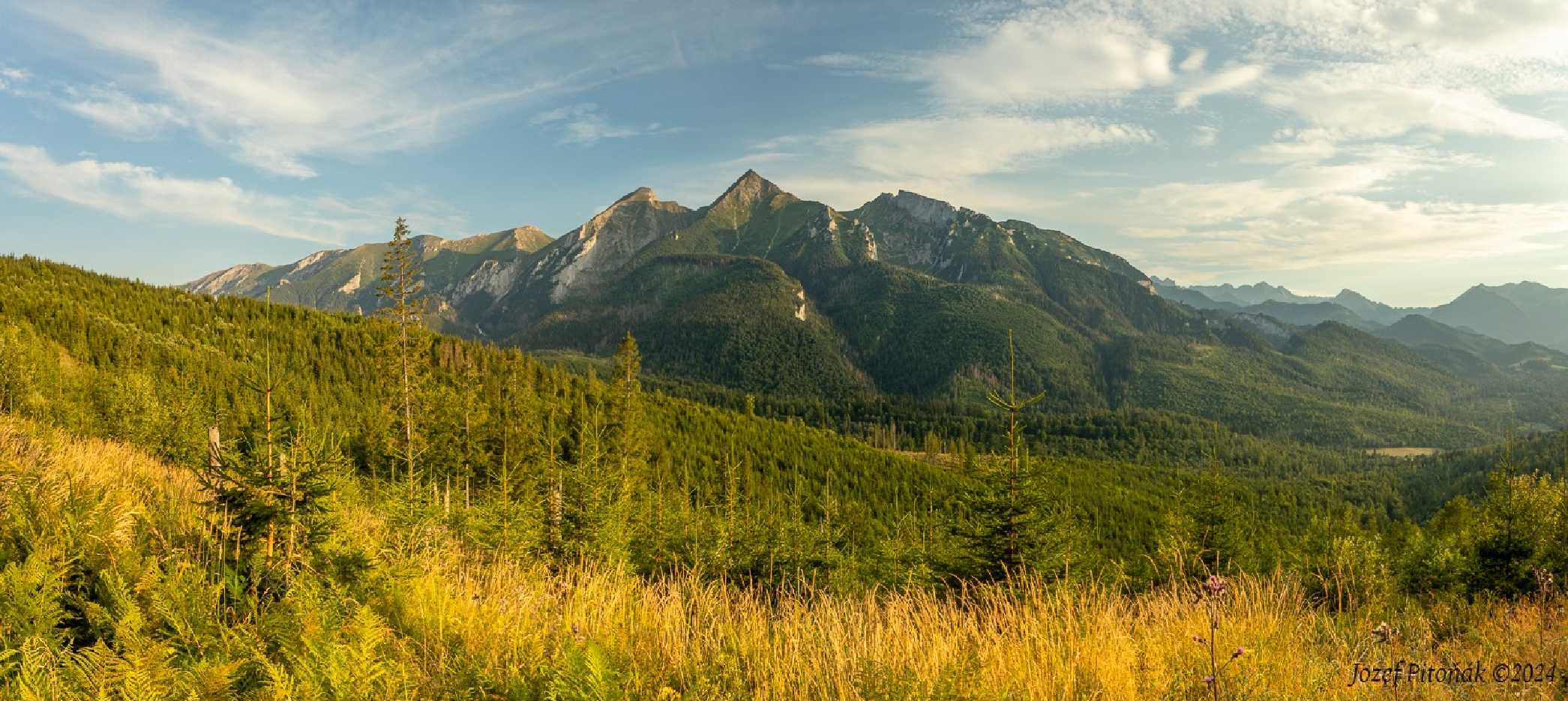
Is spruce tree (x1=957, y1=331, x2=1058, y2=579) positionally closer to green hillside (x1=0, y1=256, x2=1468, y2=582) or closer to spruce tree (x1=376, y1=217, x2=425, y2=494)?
green hillside (x1=0, y1=256, x2=1468, y2=582)

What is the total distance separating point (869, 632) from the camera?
15.5 feet

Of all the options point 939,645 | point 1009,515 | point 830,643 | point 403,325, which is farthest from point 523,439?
point 939,645

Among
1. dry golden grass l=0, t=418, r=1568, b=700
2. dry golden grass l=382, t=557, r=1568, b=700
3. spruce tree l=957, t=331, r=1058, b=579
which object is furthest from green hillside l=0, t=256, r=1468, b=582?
dry golden grass l=382, t=557, r=1568, b=700

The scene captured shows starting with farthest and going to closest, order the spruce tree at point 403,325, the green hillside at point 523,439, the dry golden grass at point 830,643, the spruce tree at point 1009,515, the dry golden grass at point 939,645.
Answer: the spruce tree at point 403,325 < the green hillside at point 523,439 < the spruce tree at point 1009,515 < the dry golden grass at point 939,645 < the dry golden grass at point 830,643

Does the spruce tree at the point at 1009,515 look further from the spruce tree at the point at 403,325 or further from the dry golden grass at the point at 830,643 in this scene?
the spruce tree at the point at 403,325

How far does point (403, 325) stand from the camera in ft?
93.0

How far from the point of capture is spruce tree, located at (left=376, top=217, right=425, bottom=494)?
2764 centimetres

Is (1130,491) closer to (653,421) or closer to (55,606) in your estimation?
(653,421)

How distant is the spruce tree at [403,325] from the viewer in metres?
27.6

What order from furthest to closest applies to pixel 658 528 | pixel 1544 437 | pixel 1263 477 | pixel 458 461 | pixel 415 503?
pixel 1263 477 < pixel 1544 437 < pixel 458 461 < pixel 658 528 < pixel 415 503

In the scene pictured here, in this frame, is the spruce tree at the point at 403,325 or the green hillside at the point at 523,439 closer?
the green hillside at the point at 523,439

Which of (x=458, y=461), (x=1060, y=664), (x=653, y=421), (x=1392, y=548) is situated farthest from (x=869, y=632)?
(x=653, y=421)

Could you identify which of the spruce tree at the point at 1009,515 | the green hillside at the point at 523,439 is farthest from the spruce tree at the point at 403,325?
the spruce tree at the point at 1009,515

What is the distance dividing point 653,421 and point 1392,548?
7884cm
